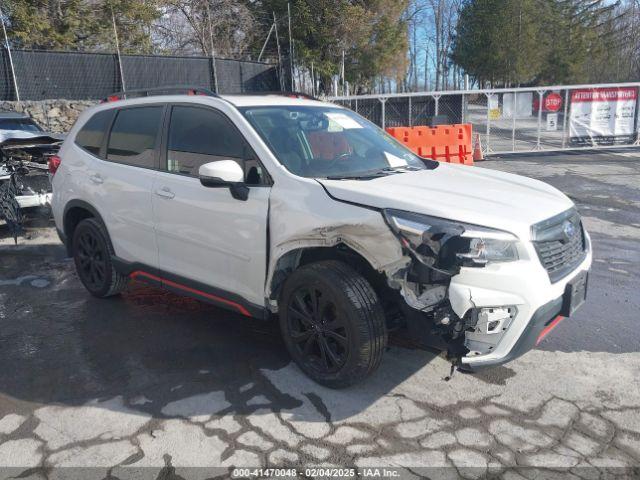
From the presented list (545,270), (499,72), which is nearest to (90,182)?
(545,270)

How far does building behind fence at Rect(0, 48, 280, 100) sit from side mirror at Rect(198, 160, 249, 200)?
13537 mm

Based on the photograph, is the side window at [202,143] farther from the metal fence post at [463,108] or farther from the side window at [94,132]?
the metal fence post at [463,108]

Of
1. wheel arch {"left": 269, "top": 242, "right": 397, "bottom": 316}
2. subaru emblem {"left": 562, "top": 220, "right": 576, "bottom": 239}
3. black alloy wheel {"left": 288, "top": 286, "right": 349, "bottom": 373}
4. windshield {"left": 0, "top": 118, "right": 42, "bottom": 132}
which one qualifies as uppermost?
windshield {"left": 0, "top": 118, "right": 42, "bottom": 132}

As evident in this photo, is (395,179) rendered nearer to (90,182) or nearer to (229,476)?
(229,476)

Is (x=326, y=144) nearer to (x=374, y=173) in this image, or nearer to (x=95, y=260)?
(x=374, y=173)

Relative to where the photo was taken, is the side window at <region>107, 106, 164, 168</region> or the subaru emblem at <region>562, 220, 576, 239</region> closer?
the subaru emblem at <region>562, 220, 576, 239</region>

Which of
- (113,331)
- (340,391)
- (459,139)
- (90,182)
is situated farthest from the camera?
(459,139)

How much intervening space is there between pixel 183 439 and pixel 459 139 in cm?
1154

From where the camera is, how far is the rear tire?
4895 mm

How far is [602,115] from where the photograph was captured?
1588 cm

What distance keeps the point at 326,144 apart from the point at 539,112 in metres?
13.8

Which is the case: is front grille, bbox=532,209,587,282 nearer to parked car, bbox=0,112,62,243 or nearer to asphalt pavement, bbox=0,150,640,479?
asphalt pavement, bbox=0,150,640,479

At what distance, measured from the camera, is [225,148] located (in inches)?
150

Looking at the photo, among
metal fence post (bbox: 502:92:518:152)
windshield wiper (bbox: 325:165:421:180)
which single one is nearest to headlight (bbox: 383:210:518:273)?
windshield wiper (bbox: 325:165:421:180)
